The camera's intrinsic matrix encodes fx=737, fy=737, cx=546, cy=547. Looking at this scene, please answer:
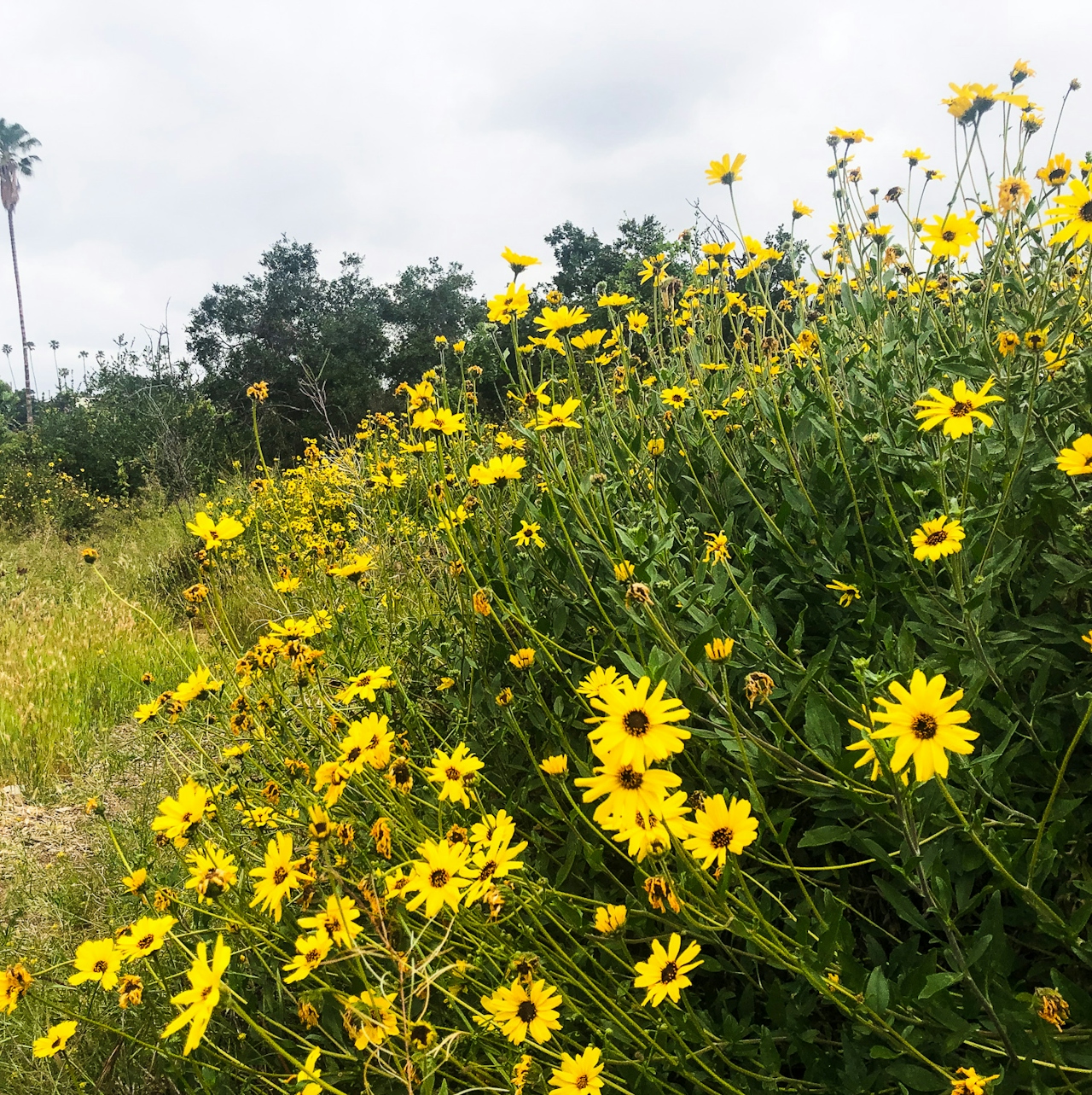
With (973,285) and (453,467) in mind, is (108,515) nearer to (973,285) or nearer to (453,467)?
(453,467)

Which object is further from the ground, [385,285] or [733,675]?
[385,285]

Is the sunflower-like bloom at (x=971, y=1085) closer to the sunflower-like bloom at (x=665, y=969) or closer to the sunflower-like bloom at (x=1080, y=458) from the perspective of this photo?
the sunflower-like bloom at (x=665, y=969)

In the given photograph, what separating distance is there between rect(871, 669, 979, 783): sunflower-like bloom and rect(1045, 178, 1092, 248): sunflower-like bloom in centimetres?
114

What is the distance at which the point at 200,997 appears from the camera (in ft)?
3.76

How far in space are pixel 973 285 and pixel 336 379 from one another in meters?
18.1

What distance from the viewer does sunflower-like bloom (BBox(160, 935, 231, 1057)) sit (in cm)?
107

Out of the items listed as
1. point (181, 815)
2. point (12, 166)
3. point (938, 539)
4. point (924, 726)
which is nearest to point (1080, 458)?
point (938, 539)

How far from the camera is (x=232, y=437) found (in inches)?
687

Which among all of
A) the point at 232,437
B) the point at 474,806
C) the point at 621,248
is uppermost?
the point at 621,248

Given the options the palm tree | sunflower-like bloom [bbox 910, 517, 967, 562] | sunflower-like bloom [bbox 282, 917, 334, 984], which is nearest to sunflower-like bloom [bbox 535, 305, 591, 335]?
sunflower-like bloom [bbox 910, 517, 967, 562]

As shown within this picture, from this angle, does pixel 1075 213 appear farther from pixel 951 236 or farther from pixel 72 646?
pixel 72 646

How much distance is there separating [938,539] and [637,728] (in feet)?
2.37

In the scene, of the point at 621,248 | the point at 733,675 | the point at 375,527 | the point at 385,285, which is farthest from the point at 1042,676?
the point at 385,285

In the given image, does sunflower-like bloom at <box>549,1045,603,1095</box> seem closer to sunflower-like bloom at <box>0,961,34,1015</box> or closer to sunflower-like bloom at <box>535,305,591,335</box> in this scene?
sunflower-like bloom at <box>0,961,34,1015</box>
